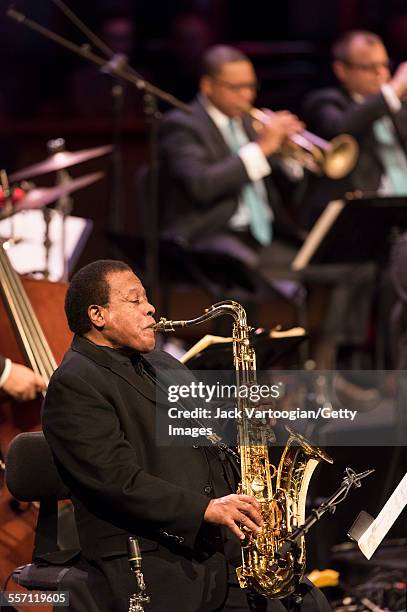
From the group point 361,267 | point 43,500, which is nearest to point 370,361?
point 361,267

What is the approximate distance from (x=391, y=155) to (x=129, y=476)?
16.0ft

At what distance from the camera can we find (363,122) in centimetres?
763

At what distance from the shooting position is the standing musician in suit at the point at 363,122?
767 cm

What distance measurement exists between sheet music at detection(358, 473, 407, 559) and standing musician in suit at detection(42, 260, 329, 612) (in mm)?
276

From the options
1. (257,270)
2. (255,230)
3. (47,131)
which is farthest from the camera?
(47,131)

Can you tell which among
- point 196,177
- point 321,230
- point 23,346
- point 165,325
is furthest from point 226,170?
point 165,325

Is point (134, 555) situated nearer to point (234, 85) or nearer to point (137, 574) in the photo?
point (137, 574)

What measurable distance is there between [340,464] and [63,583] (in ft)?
6.34

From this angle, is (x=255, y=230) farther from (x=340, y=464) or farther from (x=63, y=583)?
(x=63, y=583)

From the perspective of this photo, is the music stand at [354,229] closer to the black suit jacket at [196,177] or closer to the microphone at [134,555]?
the black suit jacket at [196,177]

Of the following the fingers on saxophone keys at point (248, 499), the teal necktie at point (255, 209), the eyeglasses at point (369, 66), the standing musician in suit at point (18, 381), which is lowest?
the fingers on saxophone keys at point (248, 499)

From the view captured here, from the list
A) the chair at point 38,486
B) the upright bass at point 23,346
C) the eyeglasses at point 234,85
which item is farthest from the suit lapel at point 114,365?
the eyeglasses at point 234,85

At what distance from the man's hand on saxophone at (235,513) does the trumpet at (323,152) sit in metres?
4.54

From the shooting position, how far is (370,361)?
768cm
